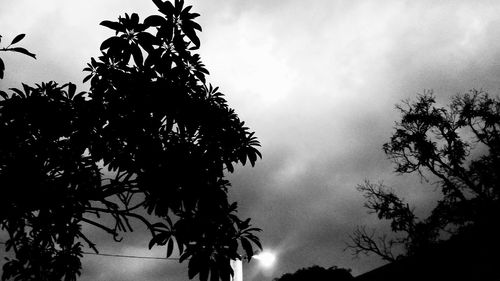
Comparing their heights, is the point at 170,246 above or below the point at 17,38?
below

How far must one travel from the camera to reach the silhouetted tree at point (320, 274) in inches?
359

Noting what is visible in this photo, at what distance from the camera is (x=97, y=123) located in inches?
163

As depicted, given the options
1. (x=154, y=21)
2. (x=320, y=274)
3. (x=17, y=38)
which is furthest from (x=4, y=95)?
(x=320, y=274)

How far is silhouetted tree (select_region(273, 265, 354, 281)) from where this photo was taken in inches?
359

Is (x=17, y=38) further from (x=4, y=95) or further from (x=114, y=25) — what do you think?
(x=4, y=95)

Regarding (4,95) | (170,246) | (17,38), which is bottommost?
(170,246)

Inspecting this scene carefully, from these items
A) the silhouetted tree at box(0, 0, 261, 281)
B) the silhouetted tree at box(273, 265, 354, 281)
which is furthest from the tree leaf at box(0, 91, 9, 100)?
the silhouetted tree at box(273, 265, 354, 281)

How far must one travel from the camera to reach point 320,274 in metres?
9.20

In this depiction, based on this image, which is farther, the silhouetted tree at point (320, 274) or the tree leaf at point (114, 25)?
the silhouetted tree at point (320, 274)

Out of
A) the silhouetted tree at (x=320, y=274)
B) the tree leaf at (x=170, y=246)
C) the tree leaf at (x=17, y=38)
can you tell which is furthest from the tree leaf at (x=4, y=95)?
the silhouetted tree at (x=320, y=274)

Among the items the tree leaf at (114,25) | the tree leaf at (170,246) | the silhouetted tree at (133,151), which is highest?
the tree leaf at (114,25)

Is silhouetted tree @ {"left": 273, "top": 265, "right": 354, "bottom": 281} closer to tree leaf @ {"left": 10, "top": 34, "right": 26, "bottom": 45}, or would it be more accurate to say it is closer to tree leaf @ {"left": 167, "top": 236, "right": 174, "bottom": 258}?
tree leaf @ {"left": 167, "top": 236, "right": 174, "bottom": 258}

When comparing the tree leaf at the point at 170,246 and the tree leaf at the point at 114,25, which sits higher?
the tree leaf at the point at 114,25

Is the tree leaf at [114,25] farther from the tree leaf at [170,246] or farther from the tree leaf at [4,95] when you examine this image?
the tree leaf at [170,246]
